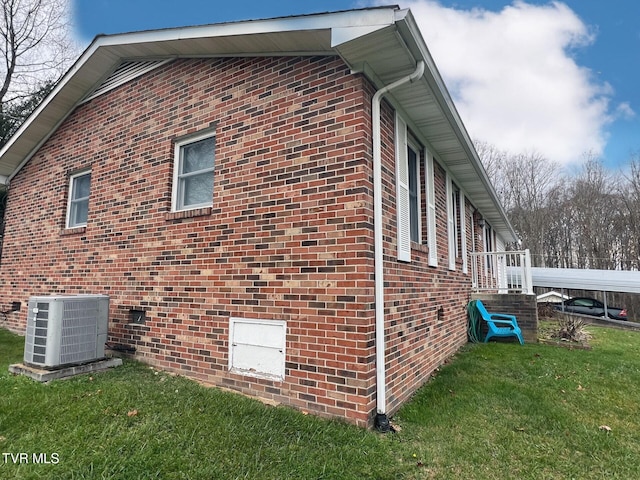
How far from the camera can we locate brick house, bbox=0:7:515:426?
3625 mm

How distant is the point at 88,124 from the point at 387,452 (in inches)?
268

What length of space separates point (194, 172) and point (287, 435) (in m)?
3.51

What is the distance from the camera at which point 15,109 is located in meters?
12.6

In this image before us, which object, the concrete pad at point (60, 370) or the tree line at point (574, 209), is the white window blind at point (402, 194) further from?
the tree line at point (574, 209)

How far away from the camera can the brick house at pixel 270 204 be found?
362 centimetres

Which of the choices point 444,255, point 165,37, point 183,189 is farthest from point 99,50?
point 444,255

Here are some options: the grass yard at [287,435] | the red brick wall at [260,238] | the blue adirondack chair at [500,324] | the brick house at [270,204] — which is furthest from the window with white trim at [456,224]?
the grass yard at [287,435]

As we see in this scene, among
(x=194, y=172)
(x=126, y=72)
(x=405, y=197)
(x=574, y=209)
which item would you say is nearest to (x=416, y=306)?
(x=405, y=197)

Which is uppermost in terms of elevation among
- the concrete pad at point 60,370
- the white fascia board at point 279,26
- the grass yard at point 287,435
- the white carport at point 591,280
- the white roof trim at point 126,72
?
the white roof trim at point 126,72

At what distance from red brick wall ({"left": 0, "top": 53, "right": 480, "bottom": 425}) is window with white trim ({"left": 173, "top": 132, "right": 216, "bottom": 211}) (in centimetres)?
14

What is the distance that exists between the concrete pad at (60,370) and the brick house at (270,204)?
0.45 meters

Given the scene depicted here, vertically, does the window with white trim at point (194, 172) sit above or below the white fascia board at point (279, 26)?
below

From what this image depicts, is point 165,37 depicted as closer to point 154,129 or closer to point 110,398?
point 154,129

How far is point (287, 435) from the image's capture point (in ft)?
10.4
